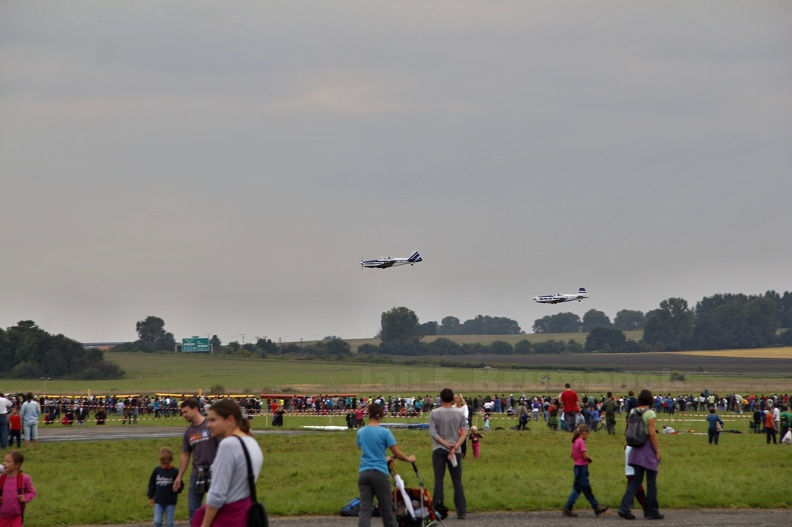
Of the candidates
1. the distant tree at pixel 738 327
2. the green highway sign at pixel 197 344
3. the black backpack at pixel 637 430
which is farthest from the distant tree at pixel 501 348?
the black backpack at pixel 637 430

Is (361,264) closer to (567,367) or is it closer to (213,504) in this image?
(567,367)

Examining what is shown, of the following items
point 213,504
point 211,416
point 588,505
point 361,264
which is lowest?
point 588,505

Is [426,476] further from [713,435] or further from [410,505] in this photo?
[713,435]

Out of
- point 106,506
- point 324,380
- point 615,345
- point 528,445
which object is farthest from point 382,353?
point 106,506

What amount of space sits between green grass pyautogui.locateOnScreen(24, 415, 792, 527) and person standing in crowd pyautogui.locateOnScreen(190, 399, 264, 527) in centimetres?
798

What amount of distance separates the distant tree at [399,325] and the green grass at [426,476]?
139m

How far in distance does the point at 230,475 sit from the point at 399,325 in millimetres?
160193

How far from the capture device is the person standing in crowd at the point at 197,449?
35.9 ft

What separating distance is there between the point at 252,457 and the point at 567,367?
105m

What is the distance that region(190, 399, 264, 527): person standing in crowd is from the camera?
730 centimetres

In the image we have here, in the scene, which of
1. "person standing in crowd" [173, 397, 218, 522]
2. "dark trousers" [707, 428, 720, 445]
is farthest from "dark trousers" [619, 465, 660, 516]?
"dark trousers" [707, 428, 720, 445]

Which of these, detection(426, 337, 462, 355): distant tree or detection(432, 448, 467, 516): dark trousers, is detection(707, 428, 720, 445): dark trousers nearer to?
detection(432, 448, 467, 516): dark trousers

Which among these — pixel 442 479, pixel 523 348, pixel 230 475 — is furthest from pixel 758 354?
pixel 230 475

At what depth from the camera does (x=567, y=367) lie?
110250mm
